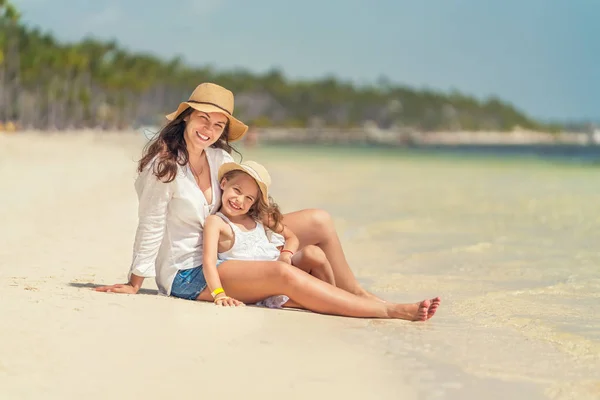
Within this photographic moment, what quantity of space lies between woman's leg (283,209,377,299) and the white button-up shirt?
0.56m

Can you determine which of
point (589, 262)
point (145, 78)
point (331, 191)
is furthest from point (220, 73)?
point (589, 262)

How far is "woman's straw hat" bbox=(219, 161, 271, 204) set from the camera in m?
5.44

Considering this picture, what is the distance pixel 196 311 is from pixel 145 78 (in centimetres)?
11615

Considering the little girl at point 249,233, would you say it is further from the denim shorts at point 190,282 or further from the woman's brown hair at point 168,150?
the woman's brown hair at point 168,150

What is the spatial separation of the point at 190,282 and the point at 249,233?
1.48ft

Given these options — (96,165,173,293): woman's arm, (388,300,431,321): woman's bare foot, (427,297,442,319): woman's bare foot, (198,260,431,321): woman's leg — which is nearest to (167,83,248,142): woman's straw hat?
(96,165,173,293): woman's arm

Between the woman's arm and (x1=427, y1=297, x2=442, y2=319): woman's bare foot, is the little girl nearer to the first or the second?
the woman's arm

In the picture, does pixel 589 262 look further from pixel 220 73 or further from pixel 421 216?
pixel 220 73

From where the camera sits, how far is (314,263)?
5.67 metres

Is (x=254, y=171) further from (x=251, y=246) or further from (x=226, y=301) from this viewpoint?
(x=226, y=301)

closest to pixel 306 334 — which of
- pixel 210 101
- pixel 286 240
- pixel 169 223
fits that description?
pixel 286 240

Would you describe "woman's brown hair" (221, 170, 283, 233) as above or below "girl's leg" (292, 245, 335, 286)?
above

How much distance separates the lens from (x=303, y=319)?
5.40m

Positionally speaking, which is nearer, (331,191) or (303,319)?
(303,319)
